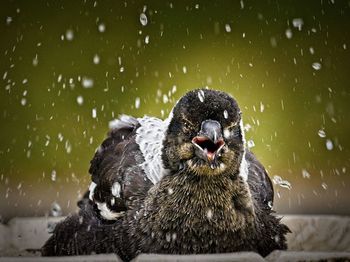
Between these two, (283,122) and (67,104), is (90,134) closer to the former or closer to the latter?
(67,104)

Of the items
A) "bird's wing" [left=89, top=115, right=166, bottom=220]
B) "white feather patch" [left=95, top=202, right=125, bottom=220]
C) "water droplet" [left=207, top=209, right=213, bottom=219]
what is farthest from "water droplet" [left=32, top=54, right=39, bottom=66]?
"water droplet" [left=207, top=209, right=213, bottom=219]

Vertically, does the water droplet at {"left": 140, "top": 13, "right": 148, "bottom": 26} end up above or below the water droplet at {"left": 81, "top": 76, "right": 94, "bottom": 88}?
above

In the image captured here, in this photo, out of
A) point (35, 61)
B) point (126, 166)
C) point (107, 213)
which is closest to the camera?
point (107, 213)

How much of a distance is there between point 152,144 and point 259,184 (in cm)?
58

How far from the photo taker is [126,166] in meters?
3.54

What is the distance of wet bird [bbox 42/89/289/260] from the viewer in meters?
3.08

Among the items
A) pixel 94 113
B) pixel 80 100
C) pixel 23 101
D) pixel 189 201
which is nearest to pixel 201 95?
pixel 189 201

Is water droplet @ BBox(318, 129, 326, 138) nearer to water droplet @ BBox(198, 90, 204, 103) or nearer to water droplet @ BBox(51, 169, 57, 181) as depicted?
water droplet @ BBox(51, 169, 57, 181)

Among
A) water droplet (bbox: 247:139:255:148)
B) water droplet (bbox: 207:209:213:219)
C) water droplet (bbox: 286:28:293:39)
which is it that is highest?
water droplet (bbox: 286:28:293:39)

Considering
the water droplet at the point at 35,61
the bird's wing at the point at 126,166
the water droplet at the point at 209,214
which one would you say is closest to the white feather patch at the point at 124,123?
the bird's wing at the point at 126,166

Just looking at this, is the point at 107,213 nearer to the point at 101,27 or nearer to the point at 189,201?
the point at 189,201

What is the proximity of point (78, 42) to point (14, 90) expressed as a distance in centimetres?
59

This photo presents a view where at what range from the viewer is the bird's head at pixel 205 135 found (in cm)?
309

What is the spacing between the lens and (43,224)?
11.9ft
